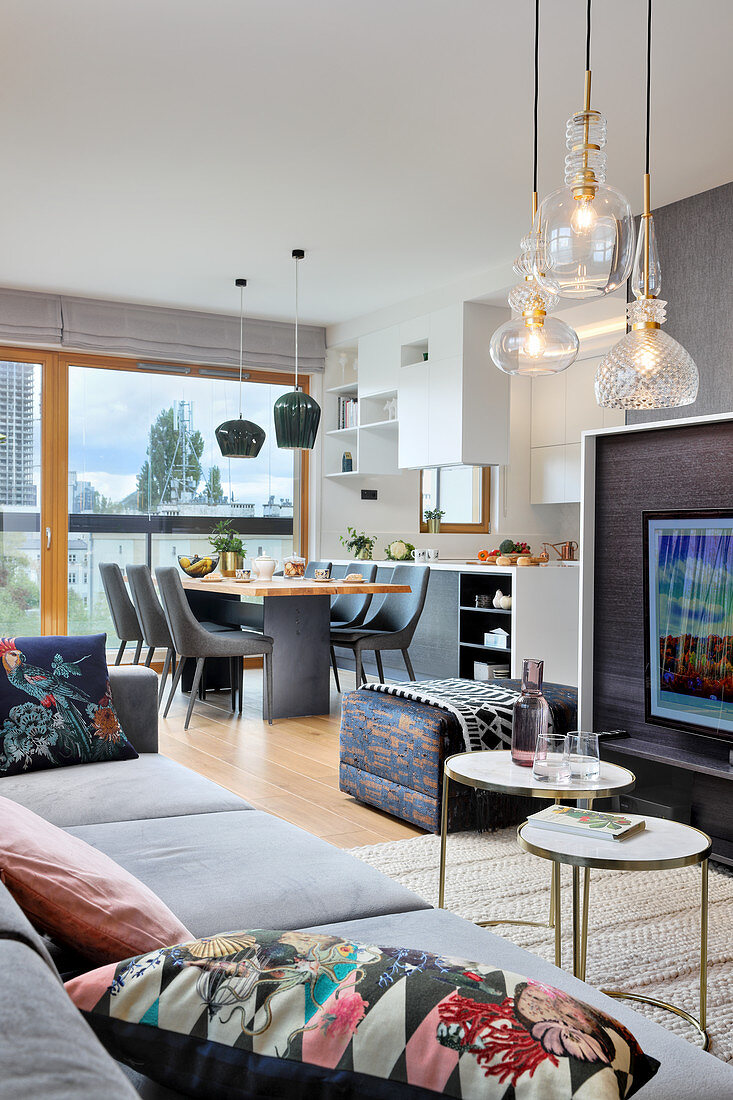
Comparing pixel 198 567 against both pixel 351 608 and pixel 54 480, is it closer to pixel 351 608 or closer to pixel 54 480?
pixel 351 608

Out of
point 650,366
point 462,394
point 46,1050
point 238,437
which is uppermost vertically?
point 462,394

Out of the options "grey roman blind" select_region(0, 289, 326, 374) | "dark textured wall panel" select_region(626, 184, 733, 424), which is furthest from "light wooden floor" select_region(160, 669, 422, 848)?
"grey roman blind" select_region(0, 289, 326, 374)

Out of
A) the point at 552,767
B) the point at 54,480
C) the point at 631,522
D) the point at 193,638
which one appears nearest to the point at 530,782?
the point at 552,767

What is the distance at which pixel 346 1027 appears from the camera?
841mm

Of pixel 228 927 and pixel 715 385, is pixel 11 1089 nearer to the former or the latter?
pixel 228 927

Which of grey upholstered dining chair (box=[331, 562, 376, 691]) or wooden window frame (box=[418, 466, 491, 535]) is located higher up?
wooden window frame (box=[418, 466, 491, 535])

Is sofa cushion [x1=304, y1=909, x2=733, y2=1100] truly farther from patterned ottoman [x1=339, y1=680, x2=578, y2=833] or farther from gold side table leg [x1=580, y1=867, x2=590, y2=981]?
patterned ottoman [x1=339, y1=680, x2=578, y2=833]

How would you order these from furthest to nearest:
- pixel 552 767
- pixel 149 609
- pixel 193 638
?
pixel 149 609 → pixel 193 638 → pixel 552 767

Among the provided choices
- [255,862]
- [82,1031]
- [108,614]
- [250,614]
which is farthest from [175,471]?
[82,1031]

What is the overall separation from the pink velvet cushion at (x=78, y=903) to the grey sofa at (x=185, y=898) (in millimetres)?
50

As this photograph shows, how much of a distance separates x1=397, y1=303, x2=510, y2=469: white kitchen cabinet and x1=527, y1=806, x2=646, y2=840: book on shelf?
175 inches

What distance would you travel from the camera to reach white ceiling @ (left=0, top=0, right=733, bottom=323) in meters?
3.21

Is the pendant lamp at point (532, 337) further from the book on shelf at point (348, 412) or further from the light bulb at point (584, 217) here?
the book on shelf at point (348, 412)

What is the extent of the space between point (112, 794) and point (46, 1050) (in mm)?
1760
